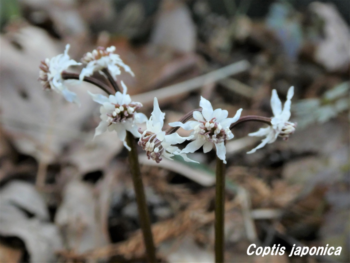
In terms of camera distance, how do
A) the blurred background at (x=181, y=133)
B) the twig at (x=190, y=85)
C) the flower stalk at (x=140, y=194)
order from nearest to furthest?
the flower stalk at (x=140, y=194) → the blurred background at (x=181, y=133) → the twig at (x=190, y=85)

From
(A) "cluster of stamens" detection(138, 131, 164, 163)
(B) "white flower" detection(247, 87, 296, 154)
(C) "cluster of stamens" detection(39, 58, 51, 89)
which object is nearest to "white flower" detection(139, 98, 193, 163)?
(A) "cluster of stamens" detection(138, 131, 164, 163)

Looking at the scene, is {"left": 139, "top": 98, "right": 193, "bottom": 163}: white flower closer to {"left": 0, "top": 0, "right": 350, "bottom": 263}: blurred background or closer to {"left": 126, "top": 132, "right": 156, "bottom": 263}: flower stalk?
{"left": 126, "top": 132, "right": 156, "bottom": 263}: flower stalk

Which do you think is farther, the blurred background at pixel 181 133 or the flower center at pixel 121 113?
the blurred background at pixel 181 133

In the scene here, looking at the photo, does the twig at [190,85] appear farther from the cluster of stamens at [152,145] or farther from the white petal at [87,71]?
the cluster of stamens at [152,145]

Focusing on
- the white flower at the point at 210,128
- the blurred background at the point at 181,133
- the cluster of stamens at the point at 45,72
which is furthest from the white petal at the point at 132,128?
the blurred background at the point at 181,133

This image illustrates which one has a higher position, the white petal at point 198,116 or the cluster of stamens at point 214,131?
the white petal at point 198,116

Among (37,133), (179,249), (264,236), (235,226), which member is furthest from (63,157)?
(264,236)

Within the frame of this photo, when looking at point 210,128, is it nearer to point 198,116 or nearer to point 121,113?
point 198,116
